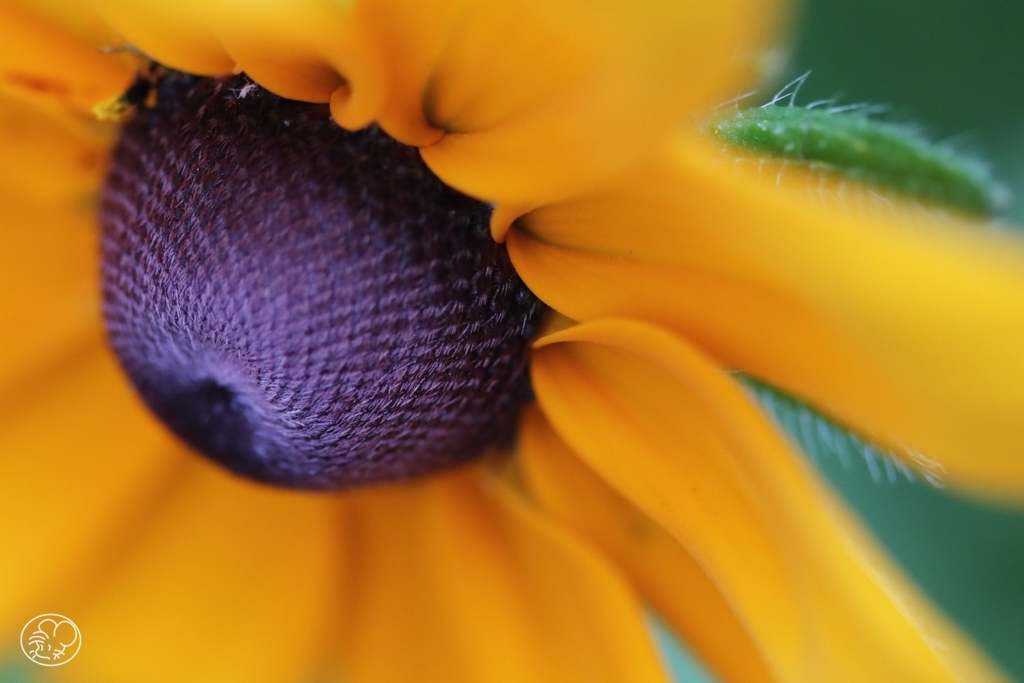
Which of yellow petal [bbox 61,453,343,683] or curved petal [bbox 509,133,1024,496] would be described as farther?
yellow petal [bbox 61,453,343,683]

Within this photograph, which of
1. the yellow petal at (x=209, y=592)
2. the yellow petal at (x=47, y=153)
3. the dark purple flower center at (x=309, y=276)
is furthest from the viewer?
the yellow petal at (x=209, y=592)

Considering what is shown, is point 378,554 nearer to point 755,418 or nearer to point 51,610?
point 51,610

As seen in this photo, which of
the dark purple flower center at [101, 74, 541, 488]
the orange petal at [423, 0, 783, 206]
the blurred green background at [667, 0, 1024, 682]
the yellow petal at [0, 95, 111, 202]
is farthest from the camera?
the blurred green background at [667, 0, 1024, 682]

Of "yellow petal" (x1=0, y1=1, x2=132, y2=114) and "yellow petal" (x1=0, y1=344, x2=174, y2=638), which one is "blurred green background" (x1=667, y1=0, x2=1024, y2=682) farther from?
"yellow petal" (x1=0, y1=1, x2=132, y2=114)

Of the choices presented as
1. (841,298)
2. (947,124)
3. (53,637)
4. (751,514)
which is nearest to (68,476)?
(53,637)

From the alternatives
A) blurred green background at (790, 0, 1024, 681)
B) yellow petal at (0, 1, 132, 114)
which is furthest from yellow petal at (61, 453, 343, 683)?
blurred green background at (790, 0, 1024, 681)

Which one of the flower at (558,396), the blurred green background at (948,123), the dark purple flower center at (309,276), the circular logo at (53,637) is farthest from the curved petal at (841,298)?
the blurred green background at (948,123)

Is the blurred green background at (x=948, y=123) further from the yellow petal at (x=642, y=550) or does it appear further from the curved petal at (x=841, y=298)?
the curved petal at (x=841, y=298)

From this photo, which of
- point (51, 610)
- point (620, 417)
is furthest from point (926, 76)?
point (51, 610)
